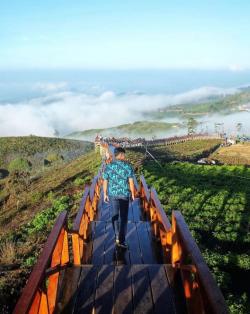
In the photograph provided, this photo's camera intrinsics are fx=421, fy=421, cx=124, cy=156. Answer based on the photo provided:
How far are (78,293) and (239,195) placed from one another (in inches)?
485

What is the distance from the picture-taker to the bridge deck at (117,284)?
16.6ft

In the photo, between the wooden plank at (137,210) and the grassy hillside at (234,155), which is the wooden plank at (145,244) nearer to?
the wooden plank at (137,210)

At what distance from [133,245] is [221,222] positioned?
5.93 m

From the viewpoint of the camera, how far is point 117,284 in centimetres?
559

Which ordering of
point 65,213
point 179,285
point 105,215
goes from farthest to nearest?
point 105,215, point 65,213, point 179,285

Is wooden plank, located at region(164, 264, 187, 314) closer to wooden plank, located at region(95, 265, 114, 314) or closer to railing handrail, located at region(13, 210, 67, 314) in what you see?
wooden plank, located at region(95, 265, 114, 314)

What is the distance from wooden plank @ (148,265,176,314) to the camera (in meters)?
4.98

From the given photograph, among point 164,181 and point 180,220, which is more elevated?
point 180,220

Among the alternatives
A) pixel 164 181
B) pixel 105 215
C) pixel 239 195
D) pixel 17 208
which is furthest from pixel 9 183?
pixel 105 215

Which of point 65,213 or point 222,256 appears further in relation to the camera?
point 222,256

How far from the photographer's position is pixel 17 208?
2366 cm

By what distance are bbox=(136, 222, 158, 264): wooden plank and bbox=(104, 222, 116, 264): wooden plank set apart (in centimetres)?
52

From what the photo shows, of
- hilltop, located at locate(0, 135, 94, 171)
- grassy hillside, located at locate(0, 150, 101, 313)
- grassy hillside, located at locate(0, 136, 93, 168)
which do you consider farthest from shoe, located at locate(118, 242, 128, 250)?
grassy hillside, located at locate(0, 136, 93, 168)

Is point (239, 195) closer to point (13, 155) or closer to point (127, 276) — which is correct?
point (127, 276)
